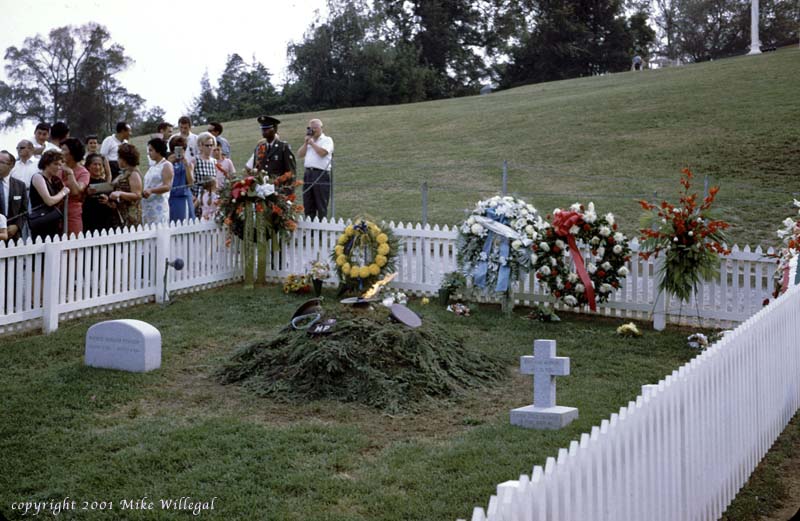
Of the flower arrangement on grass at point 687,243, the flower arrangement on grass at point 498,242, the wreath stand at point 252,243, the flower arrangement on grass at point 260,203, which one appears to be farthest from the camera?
the wreath stand at point 252,243

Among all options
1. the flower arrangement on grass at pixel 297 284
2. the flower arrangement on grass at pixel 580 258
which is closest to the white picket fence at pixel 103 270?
the flower arrangement on grass at pixel 297 284

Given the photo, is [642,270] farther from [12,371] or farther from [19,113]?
[19,113]

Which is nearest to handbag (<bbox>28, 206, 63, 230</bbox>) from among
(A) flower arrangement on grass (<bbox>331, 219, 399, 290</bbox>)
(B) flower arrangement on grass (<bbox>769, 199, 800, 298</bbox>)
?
(A) flower arrangement on grass (<bbox>331, 219, 399, 290</bbox>)

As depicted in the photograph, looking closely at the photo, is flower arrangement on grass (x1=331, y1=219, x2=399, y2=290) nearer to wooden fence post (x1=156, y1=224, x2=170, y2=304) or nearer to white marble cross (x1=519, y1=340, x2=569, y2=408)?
wooden fence post (x1=156, y1=224, x2=170, y2=304)

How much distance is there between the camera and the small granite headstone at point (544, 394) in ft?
24.1

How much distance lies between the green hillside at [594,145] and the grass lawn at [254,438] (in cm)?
954

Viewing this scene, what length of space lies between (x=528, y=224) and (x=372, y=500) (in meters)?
7.64

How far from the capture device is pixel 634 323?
12.4 metres

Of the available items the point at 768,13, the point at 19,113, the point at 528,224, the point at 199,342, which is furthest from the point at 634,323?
the point at 768,13

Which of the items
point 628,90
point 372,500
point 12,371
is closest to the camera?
point 372,500

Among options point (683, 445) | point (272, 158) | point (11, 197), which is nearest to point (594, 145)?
→ point (272, 158)

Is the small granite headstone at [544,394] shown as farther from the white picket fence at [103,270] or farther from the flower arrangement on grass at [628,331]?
the white picket fence at [103,270]

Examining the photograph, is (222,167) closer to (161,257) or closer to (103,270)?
(161,257)

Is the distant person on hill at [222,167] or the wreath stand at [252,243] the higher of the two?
the distant person on hill at [222,167]
